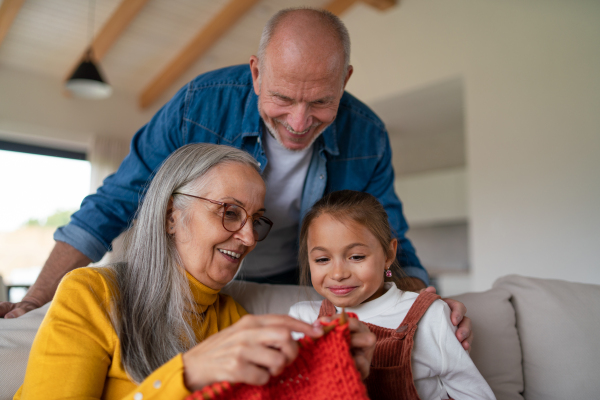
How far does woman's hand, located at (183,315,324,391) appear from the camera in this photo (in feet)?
2.71

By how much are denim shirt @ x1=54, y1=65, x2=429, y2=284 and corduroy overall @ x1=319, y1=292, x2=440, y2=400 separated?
50cm

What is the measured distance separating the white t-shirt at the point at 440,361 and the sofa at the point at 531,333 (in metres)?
0.39

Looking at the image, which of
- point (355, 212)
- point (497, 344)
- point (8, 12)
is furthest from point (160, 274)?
point (8, 12)

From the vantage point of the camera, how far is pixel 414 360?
4.35ft

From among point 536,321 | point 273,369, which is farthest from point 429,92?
point 273,369

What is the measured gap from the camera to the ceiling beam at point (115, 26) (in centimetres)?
576

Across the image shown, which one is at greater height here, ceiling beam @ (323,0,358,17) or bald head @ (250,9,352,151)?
ceiling beam @ (323,0,358,17)

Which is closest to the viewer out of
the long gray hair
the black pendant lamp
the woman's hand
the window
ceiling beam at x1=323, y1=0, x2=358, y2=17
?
the woman's hand

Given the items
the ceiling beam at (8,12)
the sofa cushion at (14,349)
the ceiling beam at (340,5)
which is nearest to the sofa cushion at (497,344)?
the sofa cushion at (14,349)

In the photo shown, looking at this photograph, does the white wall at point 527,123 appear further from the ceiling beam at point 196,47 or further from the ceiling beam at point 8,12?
the ceiling beam at point 8,12

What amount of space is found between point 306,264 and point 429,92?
4162 mm

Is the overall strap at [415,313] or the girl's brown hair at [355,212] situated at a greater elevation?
the girl's brown hair at [355,212]

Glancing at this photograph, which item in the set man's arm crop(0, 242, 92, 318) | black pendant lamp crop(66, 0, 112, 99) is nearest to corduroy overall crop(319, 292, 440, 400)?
man's arm crop(0, 242, 92, 318)

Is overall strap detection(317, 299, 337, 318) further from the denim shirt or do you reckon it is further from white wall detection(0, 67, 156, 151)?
white wall detection(0, 67, 156, 151)
